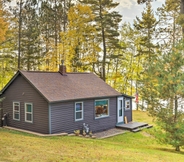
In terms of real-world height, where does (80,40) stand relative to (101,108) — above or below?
above

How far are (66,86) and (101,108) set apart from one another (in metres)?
2.96

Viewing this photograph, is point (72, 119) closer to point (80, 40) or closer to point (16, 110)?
point (16, 110)

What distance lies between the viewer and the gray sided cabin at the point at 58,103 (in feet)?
44.3

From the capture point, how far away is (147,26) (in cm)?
2623

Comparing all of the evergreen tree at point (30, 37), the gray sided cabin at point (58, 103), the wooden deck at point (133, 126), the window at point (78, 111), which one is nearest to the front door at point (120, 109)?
the gray sided cabin at point (58, 103)

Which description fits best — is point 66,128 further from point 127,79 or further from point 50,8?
point 127,79

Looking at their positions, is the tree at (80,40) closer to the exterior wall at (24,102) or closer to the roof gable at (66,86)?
the roof gable at (66,86)

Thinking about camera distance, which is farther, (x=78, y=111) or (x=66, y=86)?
(x=66, y=86)

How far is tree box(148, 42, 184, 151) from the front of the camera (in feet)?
33.7

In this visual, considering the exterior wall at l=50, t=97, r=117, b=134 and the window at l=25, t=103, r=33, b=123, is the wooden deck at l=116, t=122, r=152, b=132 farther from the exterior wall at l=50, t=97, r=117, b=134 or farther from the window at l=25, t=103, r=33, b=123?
the window at l=25, t=103, r=33, b=123

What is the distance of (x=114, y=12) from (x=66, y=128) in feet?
45.3

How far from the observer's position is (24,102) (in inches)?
579

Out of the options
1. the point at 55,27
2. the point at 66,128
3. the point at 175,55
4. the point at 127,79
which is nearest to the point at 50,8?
the point at 55,27

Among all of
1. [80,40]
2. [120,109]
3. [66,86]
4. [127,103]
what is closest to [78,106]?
[66,86]
